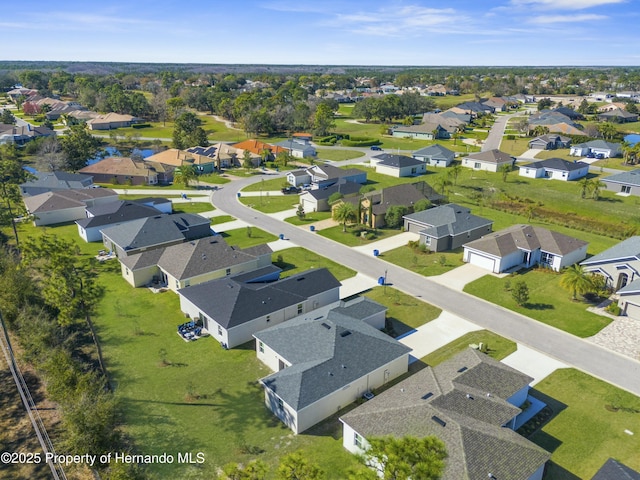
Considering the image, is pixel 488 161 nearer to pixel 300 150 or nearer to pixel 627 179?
pixel 627 179

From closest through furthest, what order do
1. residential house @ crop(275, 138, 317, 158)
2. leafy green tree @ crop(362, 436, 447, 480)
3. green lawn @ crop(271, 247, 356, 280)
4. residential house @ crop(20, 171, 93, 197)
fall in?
leafy green tree @ crop(362, 436, 447, 480) → green lawn @ crop(271, 247, 356, 280) → residential house @ crop(20, 171, 93, 197) → residential house @ crop(275, 138, 317, 158)

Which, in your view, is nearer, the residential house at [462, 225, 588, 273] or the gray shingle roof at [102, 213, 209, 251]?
the residential house at [462, 225, 588, 273]

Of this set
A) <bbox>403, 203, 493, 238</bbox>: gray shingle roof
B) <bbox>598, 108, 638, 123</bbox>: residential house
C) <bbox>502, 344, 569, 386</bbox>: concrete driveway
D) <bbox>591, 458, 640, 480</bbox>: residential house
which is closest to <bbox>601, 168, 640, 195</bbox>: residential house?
<bbox>403, 203, 493, 238</bbox>: gray shingle roof

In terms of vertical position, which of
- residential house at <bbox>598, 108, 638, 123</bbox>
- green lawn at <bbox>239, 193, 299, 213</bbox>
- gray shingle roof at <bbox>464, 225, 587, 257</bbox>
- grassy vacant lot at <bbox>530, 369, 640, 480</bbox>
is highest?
residential house at <bbox>598, 108, 638, 123</bbox>

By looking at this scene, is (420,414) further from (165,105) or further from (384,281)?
(165,105)

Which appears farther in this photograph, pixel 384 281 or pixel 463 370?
pixel 384 281

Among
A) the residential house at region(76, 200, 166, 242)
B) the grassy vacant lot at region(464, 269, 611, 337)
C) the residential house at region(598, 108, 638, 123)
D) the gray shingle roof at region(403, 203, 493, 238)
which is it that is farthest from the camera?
the residential house at region(598, 108, 638, 123)

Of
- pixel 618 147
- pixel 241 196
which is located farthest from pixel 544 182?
pixel 241 196

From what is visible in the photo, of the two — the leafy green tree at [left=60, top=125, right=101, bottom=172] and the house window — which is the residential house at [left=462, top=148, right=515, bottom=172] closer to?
the house window
